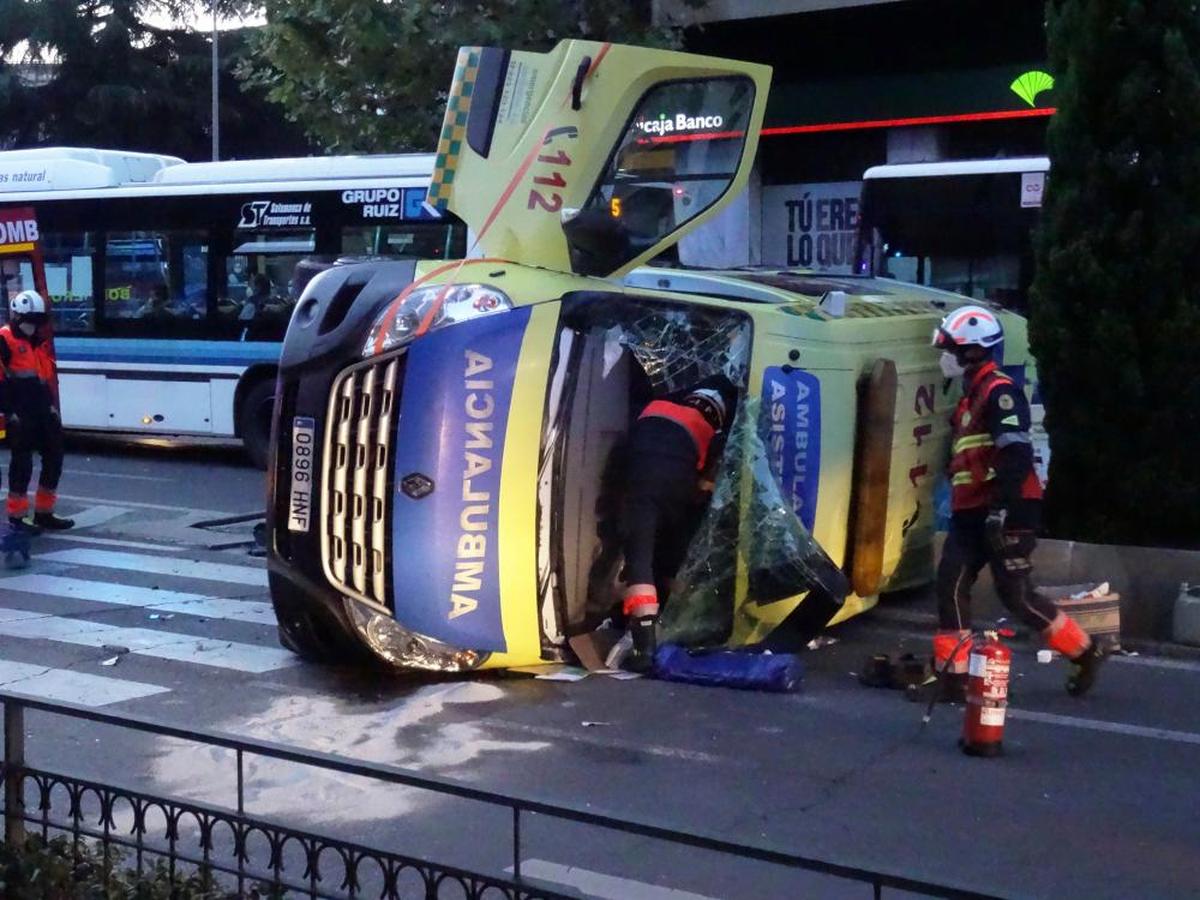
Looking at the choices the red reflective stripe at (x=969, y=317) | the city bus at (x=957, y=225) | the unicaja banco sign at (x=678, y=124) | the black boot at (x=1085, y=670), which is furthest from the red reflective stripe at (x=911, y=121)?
the black boot at (x=1085, y=670)

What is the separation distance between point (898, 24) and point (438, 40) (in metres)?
6.92

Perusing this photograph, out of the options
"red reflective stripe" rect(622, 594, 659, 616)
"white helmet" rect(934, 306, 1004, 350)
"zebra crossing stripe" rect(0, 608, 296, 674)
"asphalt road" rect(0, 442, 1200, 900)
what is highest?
"white helmet" rect(934, 306, 1004, 350)

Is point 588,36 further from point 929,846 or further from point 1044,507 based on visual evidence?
point 929,846

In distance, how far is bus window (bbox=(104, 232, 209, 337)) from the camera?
16.6m

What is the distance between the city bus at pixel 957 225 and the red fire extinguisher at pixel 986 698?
10.1 meters

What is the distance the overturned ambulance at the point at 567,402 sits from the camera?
7355 mm

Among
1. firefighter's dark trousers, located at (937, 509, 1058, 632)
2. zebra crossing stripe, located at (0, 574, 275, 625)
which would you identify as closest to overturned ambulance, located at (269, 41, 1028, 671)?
firefighter's dark trousers, located at (937, 509, 1058, 632)

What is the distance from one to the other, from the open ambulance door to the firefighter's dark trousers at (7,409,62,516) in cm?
476

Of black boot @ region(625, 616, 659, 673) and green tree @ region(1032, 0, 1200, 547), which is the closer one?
black boot @ region(625, 616, 659, 673)

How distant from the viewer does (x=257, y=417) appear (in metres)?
16.0

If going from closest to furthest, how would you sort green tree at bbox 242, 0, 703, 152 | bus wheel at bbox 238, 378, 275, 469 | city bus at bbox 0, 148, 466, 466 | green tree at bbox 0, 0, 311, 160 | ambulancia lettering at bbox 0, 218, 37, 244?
city bus at bbox 0, 148, 466, 466
bus wheel at bbox 238, 378, 275, 469
green tree at bbox 242, 0, 703, 152
ambulancia lettering at bbox 0, 218, 37, 244
green tree at bbox 0, 0, 311, 160

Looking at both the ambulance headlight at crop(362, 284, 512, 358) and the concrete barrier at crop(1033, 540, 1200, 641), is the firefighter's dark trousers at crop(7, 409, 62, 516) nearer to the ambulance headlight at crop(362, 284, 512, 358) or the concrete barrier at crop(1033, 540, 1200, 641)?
the ambulance headlight at crop(362, 284, 512, 358)

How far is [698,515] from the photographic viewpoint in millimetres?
8055

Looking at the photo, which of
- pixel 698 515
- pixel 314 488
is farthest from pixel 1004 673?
pixel 314 488
